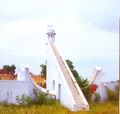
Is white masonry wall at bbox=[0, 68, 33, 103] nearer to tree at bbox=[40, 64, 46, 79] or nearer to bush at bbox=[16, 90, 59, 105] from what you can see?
bush at bbox=[16, 90, 59, 105]

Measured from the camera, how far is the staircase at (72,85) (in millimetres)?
6684

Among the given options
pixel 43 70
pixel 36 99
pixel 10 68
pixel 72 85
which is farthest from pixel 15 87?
pixel 43 70

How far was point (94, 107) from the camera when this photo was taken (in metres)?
6.83

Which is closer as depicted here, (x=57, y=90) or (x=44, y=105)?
(x=44, y=105)

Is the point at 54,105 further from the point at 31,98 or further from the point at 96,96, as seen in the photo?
the point at 96,96

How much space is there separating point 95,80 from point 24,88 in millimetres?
1388

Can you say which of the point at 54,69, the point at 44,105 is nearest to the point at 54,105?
the point at 44,105

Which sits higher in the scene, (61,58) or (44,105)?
(61,58)

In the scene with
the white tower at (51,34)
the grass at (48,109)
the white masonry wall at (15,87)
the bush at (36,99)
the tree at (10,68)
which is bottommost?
the grass at (48,109)

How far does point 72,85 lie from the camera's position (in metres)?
6.96

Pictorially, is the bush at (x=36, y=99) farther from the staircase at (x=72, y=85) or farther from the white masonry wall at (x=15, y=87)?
the staircase at (x=72, y=85)

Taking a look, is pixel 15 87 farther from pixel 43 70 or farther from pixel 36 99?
pixel 43 70

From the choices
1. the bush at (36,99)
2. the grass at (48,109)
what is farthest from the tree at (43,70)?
the grass at (48,109)

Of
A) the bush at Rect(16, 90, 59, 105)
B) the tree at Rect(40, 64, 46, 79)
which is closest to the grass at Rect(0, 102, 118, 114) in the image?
the bush at Rect(16, 90, 59, 105)
